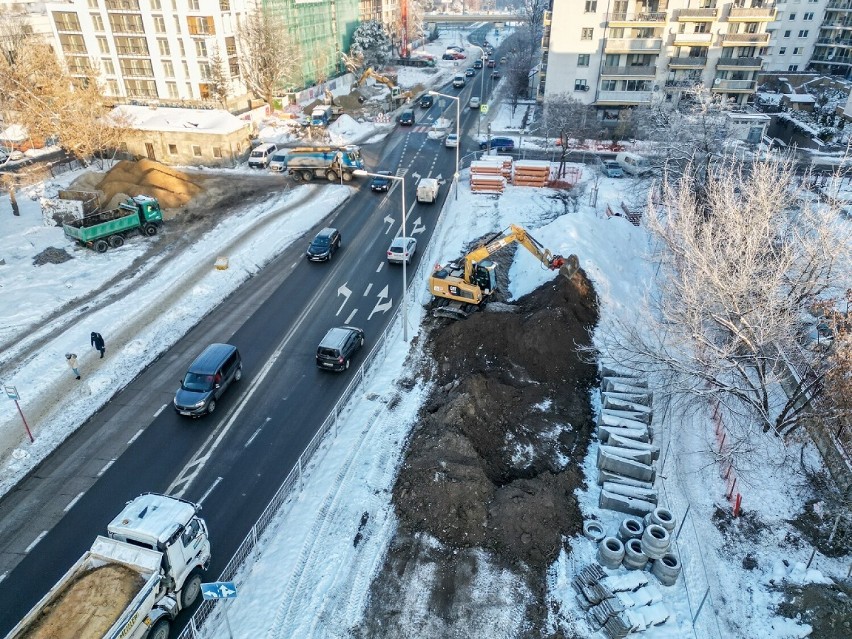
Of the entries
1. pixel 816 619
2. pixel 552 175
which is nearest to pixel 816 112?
pixel 552 175

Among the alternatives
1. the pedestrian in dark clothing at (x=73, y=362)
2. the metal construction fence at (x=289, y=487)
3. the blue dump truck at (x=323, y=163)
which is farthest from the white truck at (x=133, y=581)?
the blue dump truck at (x=323, y=163)

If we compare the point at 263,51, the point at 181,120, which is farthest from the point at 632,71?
the point at 181,120

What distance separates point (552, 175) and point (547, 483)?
4086 centimetres

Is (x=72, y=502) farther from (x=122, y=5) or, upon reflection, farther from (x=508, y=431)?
(x=122, y=5)

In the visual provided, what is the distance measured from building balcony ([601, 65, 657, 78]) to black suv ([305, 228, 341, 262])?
148ft

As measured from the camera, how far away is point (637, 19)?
211 feet

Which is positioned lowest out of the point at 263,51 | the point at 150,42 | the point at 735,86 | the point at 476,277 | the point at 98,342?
the point at 98,342

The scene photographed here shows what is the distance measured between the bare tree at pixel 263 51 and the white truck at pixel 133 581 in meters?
65.9

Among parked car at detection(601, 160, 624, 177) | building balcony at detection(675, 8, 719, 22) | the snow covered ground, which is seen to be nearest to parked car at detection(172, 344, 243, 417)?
the snow covered ground

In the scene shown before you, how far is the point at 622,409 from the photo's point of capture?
24375mm

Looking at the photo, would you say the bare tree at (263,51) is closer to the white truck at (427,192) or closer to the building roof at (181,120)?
the building roof at (181,120)

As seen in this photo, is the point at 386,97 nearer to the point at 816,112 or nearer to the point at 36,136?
the point at 36,136

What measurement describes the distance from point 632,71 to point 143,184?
5544cm

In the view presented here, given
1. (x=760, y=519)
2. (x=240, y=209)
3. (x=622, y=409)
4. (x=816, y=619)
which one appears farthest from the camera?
(x=240, y=209)
